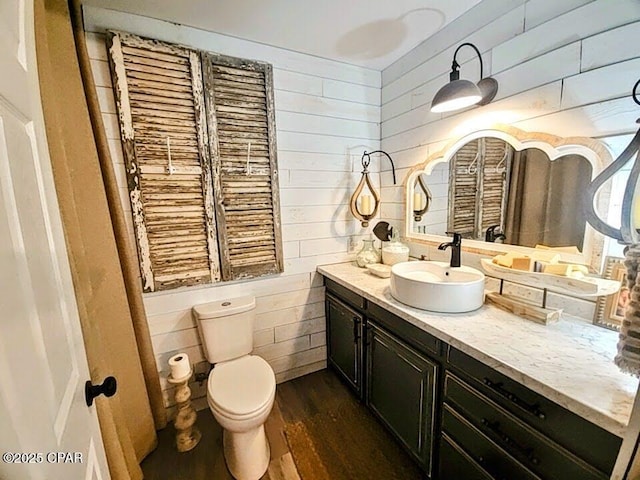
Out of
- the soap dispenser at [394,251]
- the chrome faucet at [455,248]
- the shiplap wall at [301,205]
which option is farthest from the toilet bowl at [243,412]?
the chrome faucet at [455,248]

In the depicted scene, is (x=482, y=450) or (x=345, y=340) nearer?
(x=482, y=450)

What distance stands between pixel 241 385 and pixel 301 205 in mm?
1168

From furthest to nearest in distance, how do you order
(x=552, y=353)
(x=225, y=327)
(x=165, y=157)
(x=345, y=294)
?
(x=345, y=294)
(x=225, y=327)
(x=165, y=157)
(x=552, y=353)

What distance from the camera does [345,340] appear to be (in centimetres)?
193

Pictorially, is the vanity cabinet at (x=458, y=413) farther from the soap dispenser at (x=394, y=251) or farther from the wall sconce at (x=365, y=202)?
the wall sconce at (x=365, y=202)

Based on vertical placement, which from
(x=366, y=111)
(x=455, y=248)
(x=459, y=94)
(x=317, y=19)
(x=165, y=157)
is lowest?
(x=455, y=248)

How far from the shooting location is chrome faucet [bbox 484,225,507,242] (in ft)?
4.82

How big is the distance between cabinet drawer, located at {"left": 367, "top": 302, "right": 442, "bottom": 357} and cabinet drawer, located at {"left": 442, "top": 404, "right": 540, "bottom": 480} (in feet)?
0.78

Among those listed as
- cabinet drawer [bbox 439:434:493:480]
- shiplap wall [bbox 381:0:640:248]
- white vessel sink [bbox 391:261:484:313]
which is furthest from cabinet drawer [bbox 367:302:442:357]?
shiplap wall [bbox 381:0:640:248]

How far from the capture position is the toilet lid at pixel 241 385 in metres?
1.34

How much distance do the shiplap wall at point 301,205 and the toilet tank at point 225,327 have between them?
4.3 inches

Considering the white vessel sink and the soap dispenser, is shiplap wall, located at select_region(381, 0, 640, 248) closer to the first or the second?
the soap dispenser

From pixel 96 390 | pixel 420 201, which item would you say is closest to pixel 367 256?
pixel 420 201

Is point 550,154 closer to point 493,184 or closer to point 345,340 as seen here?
point 493,184
